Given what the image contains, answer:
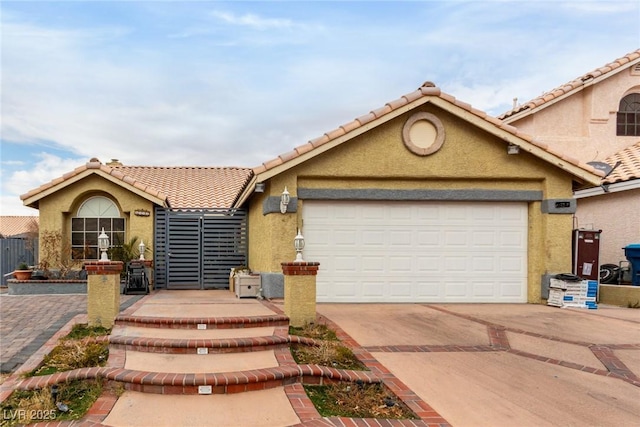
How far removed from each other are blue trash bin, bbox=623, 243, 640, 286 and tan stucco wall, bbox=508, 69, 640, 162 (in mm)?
5212

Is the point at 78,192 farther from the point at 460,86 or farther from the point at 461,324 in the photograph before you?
the point at 460,86

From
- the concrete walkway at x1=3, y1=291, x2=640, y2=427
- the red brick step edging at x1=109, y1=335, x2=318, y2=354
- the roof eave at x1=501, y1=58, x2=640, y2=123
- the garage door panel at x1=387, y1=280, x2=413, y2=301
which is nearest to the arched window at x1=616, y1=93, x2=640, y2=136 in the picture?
the roof eave at x1=501, y1=58, x2=640, y2=123

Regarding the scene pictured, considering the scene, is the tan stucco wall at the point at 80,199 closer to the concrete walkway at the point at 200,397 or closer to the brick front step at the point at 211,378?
the concrete walkway at the point at 200,397

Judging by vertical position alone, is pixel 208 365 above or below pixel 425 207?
below

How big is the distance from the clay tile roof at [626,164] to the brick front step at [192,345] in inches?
462

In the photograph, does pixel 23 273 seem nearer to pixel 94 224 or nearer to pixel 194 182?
pixel 94 224

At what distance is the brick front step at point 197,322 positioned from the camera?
693 centimetres

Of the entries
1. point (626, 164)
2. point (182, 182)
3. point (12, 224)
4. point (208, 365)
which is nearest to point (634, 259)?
point (626, 164)

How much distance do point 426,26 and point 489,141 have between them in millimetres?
3209

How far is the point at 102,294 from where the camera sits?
7.31 meters

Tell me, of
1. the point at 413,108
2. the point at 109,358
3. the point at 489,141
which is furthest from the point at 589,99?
the point at 109,358

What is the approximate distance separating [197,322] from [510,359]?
4.66 meters

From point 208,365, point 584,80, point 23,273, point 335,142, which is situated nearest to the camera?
point 208,365

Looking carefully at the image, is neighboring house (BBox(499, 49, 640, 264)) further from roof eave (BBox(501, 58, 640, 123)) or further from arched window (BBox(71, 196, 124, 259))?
arched window (BBox(71, 196, 124, 259))
